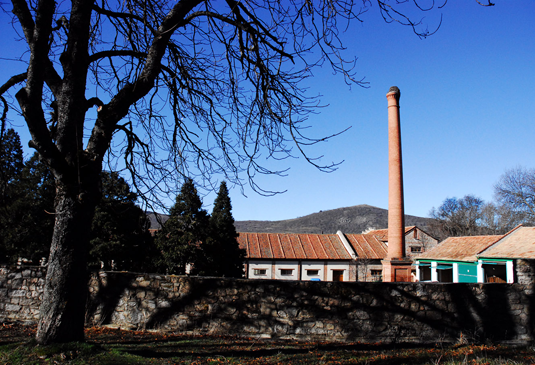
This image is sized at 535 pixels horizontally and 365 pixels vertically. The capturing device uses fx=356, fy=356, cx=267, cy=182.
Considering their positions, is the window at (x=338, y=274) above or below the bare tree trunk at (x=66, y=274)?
below

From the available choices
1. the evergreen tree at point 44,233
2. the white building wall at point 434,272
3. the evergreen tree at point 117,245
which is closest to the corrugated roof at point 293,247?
the white building wall at point 434,272

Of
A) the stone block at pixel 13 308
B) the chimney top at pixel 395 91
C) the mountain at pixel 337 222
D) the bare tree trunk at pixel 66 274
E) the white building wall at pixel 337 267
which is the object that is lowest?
the white building wall at pixel 337 267

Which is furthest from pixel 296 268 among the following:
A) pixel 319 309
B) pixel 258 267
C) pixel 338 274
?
pixel 319 309

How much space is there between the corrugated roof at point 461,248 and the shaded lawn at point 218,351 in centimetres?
1912

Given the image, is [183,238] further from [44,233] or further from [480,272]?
[480,272]

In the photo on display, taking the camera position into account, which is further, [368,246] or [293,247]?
[368,246]

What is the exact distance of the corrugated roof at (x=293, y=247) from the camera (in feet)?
117

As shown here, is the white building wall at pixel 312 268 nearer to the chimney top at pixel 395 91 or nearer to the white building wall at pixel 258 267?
the white building wall at pixel 258 267

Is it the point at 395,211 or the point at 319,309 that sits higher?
the point at 395,211

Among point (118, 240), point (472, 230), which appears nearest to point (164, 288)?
point (118, 240)

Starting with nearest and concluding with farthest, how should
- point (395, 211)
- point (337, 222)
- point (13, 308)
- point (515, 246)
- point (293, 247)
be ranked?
point (13, 308) < point (515, 246) < point (395, 211) < point (293, 247) < point (337, 222)

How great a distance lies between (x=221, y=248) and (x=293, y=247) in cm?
1571

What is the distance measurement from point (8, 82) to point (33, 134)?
219cm

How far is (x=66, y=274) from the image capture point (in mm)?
4543
